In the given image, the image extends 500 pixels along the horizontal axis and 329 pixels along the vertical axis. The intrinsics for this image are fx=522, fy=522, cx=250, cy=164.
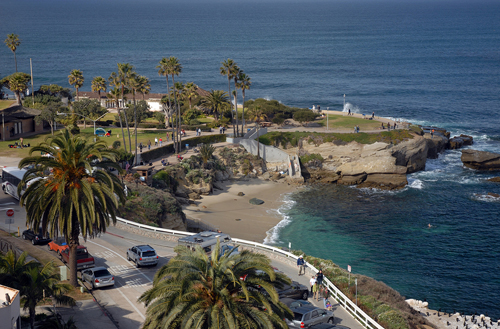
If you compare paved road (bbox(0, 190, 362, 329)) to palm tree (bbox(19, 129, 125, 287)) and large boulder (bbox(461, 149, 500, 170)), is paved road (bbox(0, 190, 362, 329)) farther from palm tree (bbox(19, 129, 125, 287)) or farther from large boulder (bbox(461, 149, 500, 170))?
large boulder (bbox(461, 149, 500, 170))

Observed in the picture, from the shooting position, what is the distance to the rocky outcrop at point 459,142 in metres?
89.2

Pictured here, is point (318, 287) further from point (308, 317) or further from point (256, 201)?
point (256, 201)

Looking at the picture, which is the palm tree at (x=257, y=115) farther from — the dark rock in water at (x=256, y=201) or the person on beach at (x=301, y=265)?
the person on beach at (x=301, y=265)

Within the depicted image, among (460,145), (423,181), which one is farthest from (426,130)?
(423,181)

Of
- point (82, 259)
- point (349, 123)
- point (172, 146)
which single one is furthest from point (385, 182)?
point (82, 259)

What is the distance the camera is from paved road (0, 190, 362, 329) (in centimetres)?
2805

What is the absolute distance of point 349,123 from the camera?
90.1 metres

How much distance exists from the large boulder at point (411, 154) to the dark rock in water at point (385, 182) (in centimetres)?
556

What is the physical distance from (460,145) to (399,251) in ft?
151

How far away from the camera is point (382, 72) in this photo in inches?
6703

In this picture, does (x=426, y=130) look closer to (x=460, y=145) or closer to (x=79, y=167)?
(x=460, y=145)

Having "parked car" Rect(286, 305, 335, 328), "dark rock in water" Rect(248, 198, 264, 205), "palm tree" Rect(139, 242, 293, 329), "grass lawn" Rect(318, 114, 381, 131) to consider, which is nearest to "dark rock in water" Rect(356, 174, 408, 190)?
"dark rock in water" Rect(248, 198, 264, 205)

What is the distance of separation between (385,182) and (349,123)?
70.2ft

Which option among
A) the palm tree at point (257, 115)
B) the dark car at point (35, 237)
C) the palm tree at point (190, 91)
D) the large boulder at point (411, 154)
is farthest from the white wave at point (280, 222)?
the palm tree at point (190, 91)
